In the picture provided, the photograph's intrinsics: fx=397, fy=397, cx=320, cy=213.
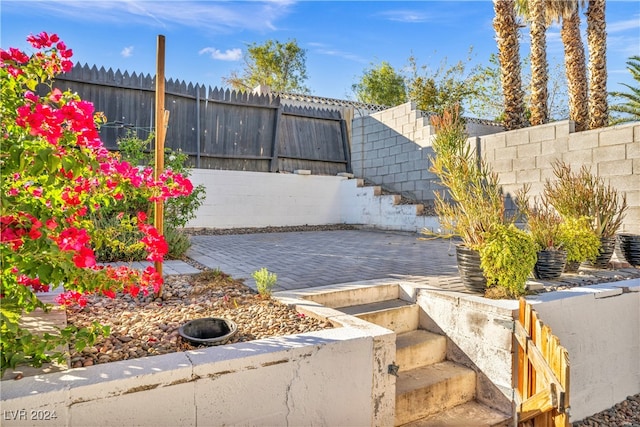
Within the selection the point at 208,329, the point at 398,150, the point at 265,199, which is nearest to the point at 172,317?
the point at 208,329

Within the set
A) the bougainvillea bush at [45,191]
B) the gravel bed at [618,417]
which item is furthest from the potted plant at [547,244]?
the bougainvillea bush at [45,191]

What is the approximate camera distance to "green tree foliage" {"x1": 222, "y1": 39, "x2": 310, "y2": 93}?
18.8 m

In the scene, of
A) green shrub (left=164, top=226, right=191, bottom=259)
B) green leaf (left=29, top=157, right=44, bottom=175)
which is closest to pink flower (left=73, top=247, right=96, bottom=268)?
green leaf (left=29, top=157, right=44, bottom=175)

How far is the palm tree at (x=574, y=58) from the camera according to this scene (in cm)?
895

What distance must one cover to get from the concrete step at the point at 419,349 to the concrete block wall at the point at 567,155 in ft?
12.9

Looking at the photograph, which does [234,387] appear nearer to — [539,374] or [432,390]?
[432,390]

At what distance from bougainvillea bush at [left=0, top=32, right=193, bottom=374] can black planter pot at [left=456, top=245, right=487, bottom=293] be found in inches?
98.3

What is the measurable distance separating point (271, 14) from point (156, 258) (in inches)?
Result: 296

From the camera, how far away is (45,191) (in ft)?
5.83

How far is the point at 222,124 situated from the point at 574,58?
824 centimetres

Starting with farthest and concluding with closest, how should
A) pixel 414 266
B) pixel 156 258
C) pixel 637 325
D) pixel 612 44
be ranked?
pixel 612 44 < pixel 414 266 < pixel 637 325 < pixel 156 258

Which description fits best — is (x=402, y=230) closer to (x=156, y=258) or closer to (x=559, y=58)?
(x=156, y=258)

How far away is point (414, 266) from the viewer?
4.62 metres

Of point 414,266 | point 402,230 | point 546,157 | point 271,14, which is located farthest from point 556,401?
point 271,14
